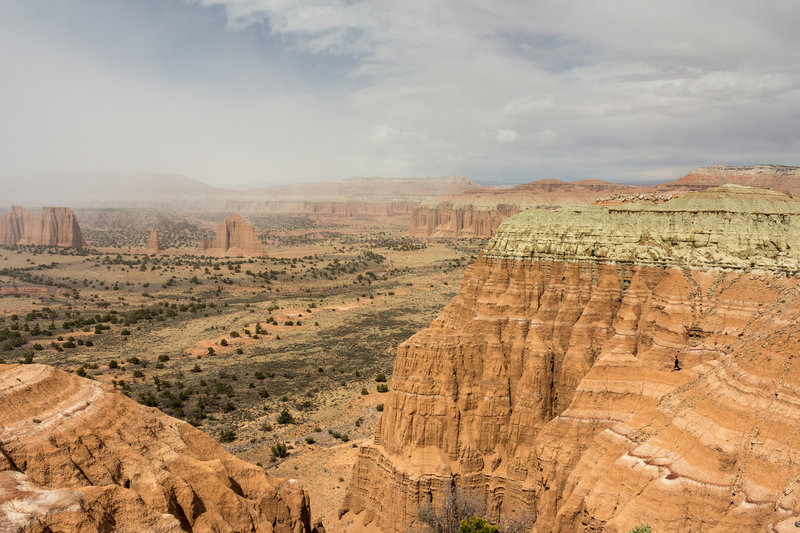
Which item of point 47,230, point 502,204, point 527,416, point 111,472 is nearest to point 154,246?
point 47,230

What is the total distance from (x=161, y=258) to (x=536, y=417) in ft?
415

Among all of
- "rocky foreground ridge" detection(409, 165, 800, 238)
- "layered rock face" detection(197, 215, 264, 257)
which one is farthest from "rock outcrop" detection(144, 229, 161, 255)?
"rocky foreground ridge" detection(409, 165, 800, 238)

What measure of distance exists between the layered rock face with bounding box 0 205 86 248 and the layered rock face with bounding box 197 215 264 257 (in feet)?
141

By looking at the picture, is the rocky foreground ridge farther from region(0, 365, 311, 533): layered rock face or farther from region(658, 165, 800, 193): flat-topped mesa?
region(0, 365, 311, 533): layered rock face

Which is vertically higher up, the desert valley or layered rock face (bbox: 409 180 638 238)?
layered rock face (bbox: 409 180 638 238)

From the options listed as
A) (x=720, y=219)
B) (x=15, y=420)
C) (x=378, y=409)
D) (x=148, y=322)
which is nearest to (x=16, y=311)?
(x=148, y=322)

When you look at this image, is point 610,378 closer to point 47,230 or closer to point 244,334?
point 244,334

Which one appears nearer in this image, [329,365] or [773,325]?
[773,325]

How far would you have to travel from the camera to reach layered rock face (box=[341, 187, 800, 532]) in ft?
42.9

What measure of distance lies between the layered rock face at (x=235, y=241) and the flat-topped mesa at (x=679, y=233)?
385 ft

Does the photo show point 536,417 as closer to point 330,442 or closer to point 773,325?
point 773,325

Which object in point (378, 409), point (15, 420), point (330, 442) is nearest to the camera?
point (15, 420)

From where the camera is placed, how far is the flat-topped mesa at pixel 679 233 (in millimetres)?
18703

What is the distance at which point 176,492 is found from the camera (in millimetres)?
12562
